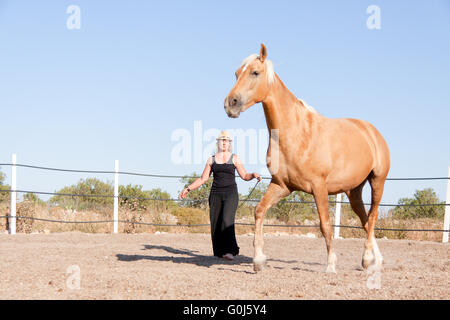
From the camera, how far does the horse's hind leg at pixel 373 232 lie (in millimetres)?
6004

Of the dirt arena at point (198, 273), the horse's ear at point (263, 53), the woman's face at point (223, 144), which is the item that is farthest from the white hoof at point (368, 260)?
the horse's ear at point (263, 53)

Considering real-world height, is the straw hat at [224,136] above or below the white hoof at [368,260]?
above

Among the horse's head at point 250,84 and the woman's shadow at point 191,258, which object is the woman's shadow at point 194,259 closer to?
the woman's shadow at point 191,258

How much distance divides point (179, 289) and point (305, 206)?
1435 centimetres

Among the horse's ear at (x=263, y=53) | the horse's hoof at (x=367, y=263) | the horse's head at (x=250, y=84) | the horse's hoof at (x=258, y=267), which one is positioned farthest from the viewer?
the horse's hoof at (x=367, y=263)

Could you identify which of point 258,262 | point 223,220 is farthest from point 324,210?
point 223,220

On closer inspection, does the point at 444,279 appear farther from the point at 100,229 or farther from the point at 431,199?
the point at 431,199

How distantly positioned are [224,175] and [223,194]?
288 millimetres

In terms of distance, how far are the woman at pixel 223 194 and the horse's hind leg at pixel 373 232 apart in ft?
6.28

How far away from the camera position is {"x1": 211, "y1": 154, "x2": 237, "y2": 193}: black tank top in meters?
6.92

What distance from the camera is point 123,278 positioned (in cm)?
465

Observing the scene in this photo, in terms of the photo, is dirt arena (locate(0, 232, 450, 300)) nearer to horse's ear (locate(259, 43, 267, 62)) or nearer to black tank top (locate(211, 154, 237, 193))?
black tank top (locate(211, 154, 237, 193))

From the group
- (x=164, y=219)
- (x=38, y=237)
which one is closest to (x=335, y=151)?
(x=38, y=237)

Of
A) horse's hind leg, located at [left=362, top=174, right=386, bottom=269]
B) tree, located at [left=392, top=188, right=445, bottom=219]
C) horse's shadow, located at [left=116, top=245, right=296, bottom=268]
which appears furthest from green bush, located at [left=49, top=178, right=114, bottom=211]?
horse's hind leg, located at [left=362, top=174, right=386, bottom=269]
